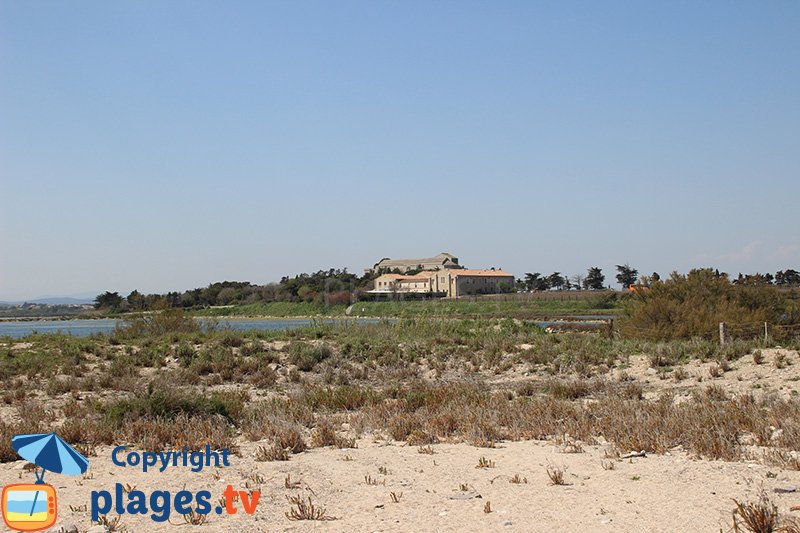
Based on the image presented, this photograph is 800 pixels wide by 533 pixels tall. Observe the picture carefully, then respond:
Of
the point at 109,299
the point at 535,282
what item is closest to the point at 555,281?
the point at 535,282

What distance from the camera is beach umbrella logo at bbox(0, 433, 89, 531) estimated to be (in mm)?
6578

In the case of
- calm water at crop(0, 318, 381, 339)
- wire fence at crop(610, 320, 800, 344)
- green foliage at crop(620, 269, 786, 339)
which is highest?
green foliage at crop(620, 269, 786, 339)

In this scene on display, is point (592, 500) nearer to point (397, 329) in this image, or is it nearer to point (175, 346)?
point (175, 346)

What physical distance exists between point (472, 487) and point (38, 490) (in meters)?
4.45

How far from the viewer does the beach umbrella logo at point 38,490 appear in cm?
658

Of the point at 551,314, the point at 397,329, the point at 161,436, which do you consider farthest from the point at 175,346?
the point at 551,314

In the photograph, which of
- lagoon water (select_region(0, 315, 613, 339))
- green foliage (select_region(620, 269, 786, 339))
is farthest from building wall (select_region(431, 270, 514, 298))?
green foliage (select_region(620, 269, 786, 339))

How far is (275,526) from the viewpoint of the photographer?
264 inches

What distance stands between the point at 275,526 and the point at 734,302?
25.8m

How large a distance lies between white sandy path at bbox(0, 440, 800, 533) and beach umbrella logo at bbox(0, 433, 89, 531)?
0.17 metres

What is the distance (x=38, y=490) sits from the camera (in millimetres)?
7355

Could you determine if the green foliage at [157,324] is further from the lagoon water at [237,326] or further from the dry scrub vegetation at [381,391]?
the lagoon water at [237,326]

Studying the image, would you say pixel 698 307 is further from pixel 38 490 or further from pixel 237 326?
pixel 237 326

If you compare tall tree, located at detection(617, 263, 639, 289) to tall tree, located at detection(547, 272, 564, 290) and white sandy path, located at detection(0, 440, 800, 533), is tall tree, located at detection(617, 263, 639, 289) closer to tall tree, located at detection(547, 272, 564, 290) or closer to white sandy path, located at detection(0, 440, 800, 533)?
tall tree, located at detection(547, 272, 564, 290)
